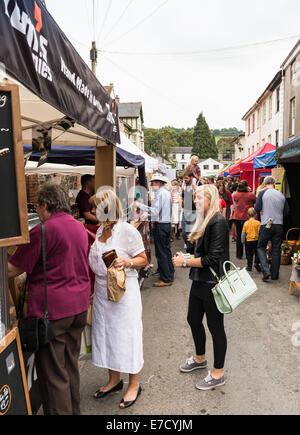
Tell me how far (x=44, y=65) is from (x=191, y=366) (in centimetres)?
315

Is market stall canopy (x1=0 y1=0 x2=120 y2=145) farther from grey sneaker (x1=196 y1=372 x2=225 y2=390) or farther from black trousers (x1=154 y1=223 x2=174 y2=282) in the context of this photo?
black trousers (x1=154 y1=223 x2=174 y2=282)

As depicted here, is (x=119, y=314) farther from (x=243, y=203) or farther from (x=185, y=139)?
(x=185, y=139)

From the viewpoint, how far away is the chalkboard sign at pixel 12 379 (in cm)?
199

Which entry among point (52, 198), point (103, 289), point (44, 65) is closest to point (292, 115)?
point (103, 289)

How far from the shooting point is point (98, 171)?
479 centimetres

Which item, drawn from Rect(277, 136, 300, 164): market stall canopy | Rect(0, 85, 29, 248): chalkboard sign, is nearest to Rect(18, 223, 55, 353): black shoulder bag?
Rect(0, 85, 29, 248): chalkboard sign

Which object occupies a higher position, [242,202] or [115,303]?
[242,202]

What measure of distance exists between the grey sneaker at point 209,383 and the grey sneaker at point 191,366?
0.28 m

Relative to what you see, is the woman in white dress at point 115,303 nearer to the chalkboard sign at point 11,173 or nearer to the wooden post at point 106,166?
the chalkboard sign at point 11,173

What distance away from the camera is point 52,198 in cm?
244

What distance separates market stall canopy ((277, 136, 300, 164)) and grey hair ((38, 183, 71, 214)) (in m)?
4.95

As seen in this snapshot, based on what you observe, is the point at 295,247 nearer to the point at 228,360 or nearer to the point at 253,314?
the point at 253,314

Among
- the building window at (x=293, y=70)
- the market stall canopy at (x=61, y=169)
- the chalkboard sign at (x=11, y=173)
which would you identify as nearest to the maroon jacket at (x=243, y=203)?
the market stall canopy at (x=61, y=169)

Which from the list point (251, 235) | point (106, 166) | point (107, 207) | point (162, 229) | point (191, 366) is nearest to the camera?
point (107, 207)
